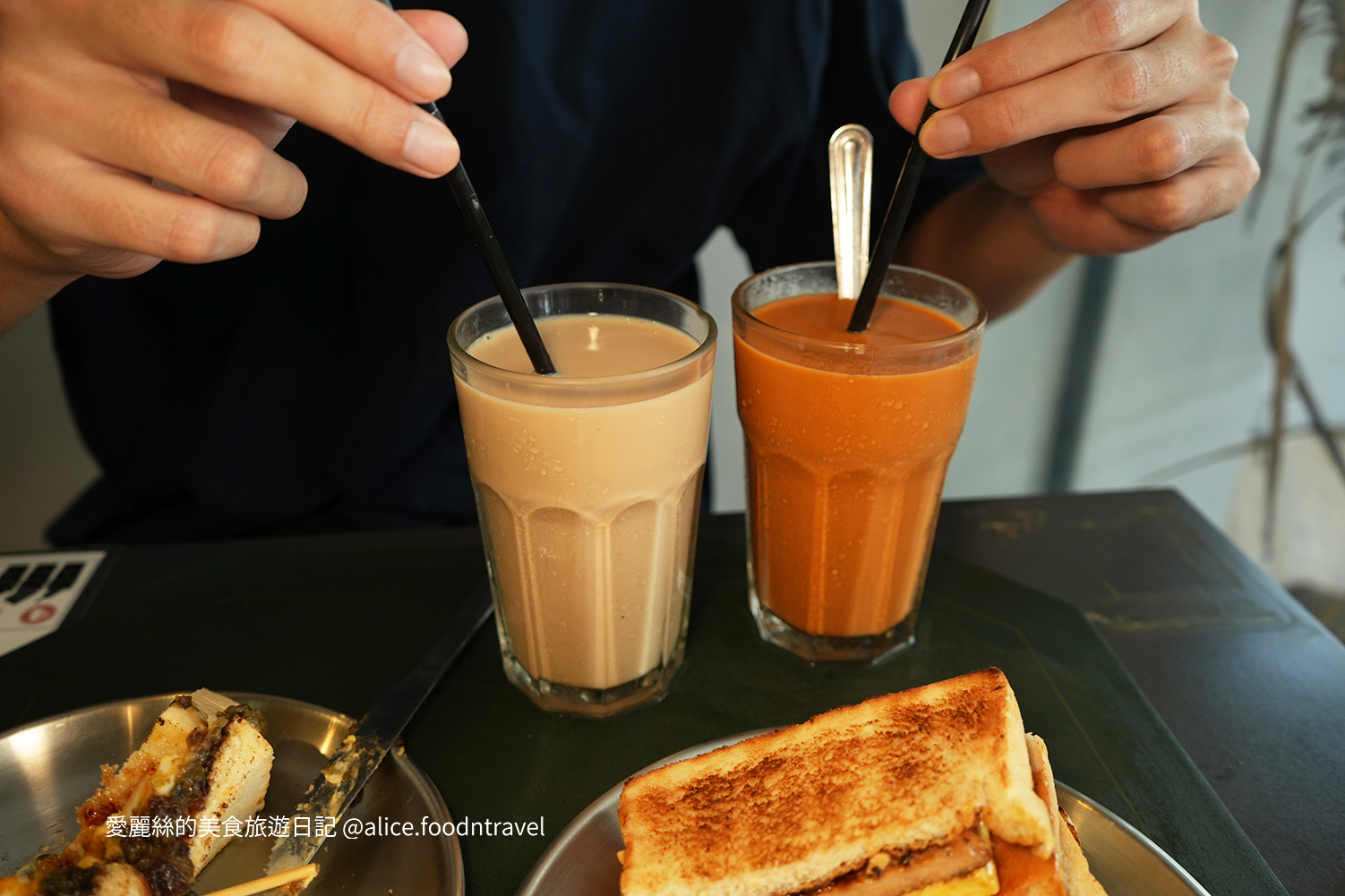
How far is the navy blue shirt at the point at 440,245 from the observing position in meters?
1.22

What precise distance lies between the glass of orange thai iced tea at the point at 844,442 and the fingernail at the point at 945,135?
6.0 inches

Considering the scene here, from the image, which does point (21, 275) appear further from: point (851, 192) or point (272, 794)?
point (851, 192)

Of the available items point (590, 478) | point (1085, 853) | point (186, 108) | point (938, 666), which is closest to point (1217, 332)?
point (938, 666)

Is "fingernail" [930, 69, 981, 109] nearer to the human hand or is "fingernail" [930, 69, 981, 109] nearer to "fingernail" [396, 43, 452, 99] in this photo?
the human hand

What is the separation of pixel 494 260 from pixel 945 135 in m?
0.40

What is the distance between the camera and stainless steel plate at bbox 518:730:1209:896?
619 millimetres

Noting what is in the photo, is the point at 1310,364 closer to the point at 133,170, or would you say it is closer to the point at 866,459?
the point at 866,459

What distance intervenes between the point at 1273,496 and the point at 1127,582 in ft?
6.41

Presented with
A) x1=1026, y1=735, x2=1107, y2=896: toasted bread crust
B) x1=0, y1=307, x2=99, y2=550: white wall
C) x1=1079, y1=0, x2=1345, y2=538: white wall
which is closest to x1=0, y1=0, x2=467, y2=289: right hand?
x1=1026, y1=735, x2=1107, y2=896: toasted bread crust

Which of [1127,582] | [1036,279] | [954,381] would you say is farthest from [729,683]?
[1036,279]

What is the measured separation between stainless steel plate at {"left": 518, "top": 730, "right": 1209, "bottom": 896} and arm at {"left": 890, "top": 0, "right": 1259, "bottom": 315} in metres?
0.55

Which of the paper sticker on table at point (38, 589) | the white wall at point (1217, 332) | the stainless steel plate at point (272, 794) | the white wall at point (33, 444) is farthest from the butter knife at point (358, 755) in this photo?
the white wall at point (1217, 332)

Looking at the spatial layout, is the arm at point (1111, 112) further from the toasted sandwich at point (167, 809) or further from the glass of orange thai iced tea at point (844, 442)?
the toasted sandwich at point (167, 809)

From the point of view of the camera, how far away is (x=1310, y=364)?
2.46m
